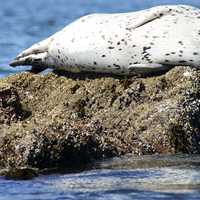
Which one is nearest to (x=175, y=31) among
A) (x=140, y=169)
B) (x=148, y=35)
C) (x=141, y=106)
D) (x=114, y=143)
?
(x=148, y=35)

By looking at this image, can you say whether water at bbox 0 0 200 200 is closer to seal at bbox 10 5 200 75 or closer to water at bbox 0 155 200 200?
water at bbox 0 155 200 200

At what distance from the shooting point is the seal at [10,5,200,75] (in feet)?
25.5

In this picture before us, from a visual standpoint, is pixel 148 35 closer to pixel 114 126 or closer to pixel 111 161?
pixel 114 126

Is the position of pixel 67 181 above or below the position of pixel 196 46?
below

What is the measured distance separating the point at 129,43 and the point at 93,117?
0.87 m

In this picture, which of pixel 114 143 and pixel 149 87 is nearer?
pixel 114 143

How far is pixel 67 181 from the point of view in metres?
6.07

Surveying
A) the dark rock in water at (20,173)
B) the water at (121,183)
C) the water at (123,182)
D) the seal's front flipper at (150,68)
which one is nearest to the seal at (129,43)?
the seal's front flipper at (150,68)

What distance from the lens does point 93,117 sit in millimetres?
7488

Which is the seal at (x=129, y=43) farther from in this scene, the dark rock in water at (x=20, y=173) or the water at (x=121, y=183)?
the dark rock in water at (x=20, y=173)

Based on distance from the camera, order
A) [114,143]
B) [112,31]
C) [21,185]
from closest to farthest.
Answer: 1. [21,185]
2. [114,143]
3. [112,31]

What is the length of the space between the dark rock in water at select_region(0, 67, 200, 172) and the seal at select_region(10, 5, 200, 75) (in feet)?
0.44

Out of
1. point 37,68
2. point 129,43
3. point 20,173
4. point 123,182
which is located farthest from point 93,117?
point 123,182

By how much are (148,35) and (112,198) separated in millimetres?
2742
